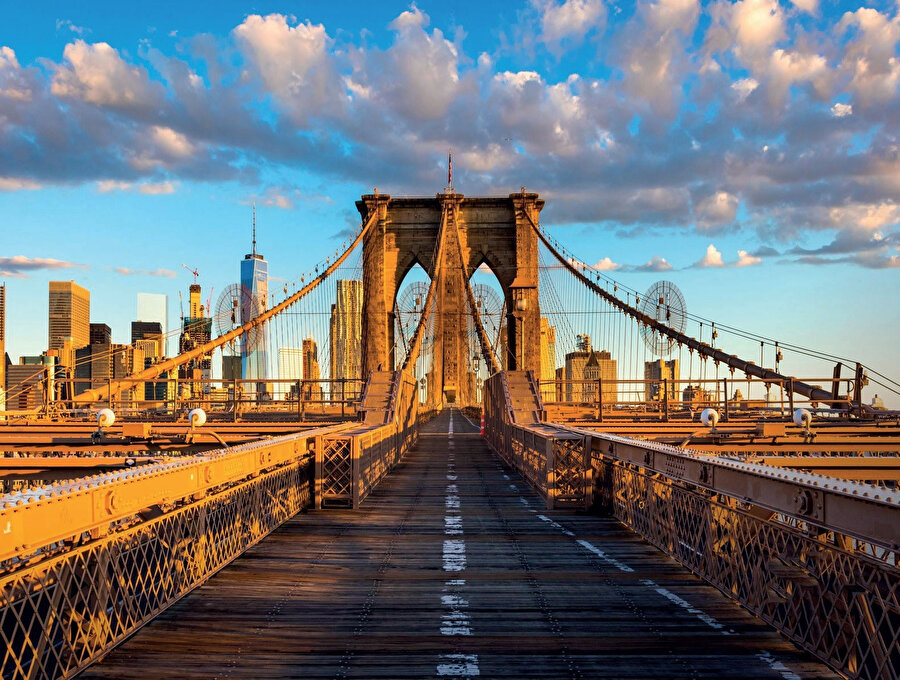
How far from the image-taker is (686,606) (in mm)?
7934

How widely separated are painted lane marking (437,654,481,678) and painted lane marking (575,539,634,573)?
392cm

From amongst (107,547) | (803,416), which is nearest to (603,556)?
(107,547)

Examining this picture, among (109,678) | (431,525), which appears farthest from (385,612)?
(431,525)

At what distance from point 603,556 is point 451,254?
170 feet

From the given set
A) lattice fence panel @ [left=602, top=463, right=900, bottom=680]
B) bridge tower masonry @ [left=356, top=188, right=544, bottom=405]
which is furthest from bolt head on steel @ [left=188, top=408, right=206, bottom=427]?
bridge tower masonry @ [left=356, top=188, right=544, bottom=405]

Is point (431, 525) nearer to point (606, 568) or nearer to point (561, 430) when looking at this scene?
point (606, 568)

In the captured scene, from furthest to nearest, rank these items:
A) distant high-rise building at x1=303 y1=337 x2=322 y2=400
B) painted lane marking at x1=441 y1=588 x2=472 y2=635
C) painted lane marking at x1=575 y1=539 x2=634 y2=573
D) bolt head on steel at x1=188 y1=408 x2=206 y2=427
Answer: distant high-rise building at x1=303 y1=337 x2=322 y2=400 < bolt head on steel at x1=188 y1=408 x2=206 y2=427 < painted lane marking at x1=575 y1=539 x2=634 y2=573 < painted lane marking at x1=441 y1=588 x2=472 y2=635

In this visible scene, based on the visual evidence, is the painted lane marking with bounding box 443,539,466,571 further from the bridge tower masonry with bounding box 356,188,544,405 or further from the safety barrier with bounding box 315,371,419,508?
the bridge tower masonry with bounding box 356,188,544,405

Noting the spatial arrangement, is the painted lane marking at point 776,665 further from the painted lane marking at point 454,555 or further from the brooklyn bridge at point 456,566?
the painted lane marking at point 454,555

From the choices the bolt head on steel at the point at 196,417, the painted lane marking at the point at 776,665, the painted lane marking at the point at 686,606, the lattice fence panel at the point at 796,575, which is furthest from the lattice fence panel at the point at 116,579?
the lattice fence panel at the point at 796,575

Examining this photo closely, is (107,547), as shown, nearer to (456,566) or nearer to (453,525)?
(456,566)

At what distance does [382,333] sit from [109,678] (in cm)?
5366

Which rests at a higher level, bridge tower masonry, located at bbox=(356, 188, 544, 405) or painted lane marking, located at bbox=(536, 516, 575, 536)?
bridge tower masonry, located at bbox=(356, 188, 544, 405)

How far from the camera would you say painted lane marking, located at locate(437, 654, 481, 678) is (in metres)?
6.03
